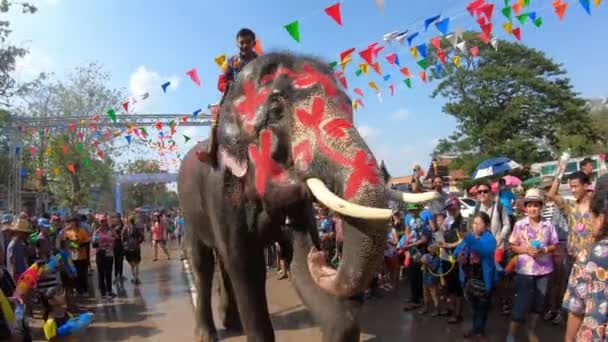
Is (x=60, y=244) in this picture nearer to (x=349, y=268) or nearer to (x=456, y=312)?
(x=456, y=312)

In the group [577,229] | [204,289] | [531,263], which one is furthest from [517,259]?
[204,289]

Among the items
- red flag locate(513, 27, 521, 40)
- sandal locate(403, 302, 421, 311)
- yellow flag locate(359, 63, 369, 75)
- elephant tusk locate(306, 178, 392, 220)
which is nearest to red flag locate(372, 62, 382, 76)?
yellow flag locate(359, 63, 369, 75)

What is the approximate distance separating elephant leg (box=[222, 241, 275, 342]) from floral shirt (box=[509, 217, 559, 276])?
2717mm

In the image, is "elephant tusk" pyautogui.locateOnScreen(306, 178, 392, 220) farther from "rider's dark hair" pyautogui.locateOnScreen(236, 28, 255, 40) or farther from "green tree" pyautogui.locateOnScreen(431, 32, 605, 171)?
"green tree" pyautogui.locateOnScreen(431, 32, 605, 171)

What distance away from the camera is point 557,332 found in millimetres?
5508

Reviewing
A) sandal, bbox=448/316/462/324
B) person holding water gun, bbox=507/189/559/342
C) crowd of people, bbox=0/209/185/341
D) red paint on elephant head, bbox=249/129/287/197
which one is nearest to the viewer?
red paint on elephant head, bbox=249/129/287/197

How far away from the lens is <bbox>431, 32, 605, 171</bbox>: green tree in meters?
29.6

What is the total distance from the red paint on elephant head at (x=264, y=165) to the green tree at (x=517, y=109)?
2851 centimetres

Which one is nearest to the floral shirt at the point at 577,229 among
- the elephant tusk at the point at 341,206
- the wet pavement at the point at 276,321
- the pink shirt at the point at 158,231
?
the wet pavement at the point at 276,321

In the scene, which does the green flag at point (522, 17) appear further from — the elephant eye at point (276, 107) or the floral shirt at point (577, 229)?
the elephant eye at point (276, 107)

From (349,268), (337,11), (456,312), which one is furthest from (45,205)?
(349,268)

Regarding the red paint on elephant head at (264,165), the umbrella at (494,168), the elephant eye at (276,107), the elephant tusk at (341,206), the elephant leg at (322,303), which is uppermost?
the elephant eye at (276,107)

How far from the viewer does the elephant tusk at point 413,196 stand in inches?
107

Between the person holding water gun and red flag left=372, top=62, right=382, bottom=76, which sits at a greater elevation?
red flag left=372, top=62, right=382, bottom=76
